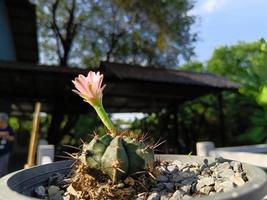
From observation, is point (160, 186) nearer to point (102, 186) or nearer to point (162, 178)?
point (162, 178)

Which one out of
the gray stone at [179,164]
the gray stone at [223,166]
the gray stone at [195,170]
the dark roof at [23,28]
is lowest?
the gray stone at [195,170]

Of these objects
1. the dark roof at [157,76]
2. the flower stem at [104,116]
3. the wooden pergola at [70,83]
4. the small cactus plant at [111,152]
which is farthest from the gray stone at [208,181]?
the dark roof at [157,76]

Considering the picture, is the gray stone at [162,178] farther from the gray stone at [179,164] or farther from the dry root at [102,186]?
the gray stone at [179,164]

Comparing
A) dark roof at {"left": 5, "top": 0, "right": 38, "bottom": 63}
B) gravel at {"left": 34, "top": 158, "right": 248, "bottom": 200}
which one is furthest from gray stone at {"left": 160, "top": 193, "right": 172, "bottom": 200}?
dark roof at {"left": 5, "top": 0, "right": 38, "bottom": 63}

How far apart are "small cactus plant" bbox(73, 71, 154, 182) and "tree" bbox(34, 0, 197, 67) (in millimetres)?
13931

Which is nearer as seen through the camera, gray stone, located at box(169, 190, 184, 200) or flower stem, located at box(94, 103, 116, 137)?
gray stone, located at box(169, 190, 184, 200)

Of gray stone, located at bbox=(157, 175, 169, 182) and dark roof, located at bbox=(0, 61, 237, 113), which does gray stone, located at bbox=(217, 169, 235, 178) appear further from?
dark roof, located at bbox=(0, 61, 237, 113)

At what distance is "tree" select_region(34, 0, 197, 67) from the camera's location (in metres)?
15.9

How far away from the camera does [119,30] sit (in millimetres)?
16984

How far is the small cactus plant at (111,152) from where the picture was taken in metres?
1.56

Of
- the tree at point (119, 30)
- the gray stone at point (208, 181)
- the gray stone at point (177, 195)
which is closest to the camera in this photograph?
the gray stone at point (177, 195)

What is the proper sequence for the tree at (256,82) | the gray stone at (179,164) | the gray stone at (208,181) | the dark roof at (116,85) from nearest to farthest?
the gray stone at (208,181)
the gray stone at (179,164)
the tree at (256,82)
the dark roof at (116,85)

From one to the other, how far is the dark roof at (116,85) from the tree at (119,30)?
11.7 ft

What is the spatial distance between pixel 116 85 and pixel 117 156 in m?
8.85
